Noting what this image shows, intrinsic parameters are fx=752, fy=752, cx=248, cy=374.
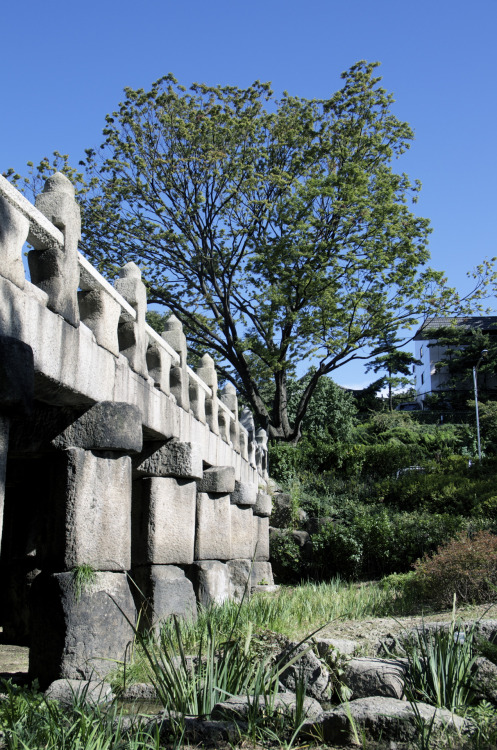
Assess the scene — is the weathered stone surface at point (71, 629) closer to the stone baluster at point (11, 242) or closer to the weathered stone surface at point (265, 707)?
the weathered stone surface at point (265, 707)

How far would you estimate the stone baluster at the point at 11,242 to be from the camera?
4113 mm

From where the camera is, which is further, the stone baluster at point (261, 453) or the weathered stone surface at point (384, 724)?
the stone baluster at point (261, 453)

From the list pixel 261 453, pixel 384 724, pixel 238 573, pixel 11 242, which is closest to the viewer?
pixel 384 724

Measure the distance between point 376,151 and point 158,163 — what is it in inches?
240

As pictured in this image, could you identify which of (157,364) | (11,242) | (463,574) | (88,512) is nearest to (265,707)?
(88,512)

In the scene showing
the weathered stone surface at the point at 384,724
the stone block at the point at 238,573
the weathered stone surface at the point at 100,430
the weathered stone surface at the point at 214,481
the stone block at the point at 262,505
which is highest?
the weathered stone surface at the point at 100,430

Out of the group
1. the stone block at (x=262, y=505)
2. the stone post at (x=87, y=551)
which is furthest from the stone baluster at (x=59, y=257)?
the stone block at (x=262, y=505)

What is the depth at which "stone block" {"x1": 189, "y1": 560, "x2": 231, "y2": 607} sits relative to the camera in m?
7.78

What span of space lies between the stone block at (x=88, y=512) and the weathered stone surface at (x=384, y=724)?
202cm

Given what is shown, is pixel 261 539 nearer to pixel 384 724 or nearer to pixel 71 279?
pixel 71 279

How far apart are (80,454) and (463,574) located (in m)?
4.95

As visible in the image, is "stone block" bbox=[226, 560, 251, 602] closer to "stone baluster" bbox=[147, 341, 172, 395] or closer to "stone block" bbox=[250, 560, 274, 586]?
"stone block" bbox=[250, 560, 274, 586]

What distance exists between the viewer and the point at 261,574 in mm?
12609

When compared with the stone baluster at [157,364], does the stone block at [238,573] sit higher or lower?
lower
